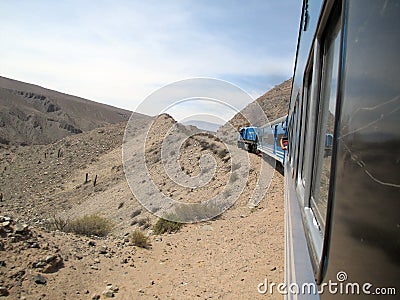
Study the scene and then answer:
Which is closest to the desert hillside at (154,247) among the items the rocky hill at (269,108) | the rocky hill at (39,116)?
the rocky hill at (269,108)

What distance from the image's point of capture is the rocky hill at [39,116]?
67.7 m

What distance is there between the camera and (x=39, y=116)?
7662 centimetres

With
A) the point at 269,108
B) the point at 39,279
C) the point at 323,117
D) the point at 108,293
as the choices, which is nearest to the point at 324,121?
the point at 323,117

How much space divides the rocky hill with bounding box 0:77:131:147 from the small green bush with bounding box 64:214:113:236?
4788 centimetres

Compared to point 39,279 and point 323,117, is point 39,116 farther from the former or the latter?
point 323,117

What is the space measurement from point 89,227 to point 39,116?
72.2 metres

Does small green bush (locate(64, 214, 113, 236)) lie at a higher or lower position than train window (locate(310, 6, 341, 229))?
lower

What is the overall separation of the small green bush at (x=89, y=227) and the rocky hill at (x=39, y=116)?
47879 millimetres

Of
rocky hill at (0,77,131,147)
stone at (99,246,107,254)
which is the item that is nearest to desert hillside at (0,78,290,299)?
stone at (99,246,107,254)

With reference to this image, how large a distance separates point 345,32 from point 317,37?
49.3 inches

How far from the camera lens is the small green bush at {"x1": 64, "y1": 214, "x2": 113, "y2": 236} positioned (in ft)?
38.6

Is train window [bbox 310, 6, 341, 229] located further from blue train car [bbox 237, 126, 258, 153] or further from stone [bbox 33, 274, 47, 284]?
blue train car [bbox 237, 126, 258, 153]

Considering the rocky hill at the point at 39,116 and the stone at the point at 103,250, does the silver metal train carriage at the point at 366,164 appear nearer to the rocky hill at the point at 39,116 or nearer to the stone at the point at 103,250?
the stone at the point at 103,250

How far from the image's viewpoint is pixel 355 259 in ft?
3.12
